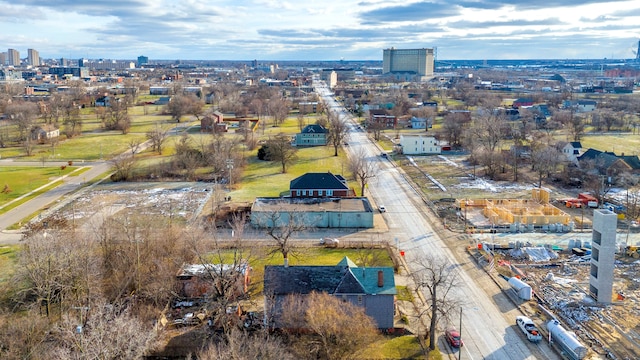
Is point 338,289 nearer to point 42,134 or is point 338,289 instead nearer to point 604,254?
point 604,254

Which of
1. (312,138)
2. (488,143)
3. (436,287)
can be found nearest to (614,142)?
(488,143)

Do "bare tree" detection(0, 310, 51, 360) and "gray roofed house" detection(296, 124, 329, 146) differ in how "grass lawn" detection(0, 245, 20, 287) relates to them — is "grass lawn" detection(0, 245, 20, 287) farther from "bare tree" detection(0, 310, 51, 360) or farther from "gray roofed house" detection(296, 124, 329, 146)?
"gray roofed house" detection(296, 124, 329, 146)

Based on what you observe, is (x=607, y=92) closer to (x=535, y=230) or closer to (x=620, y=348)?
(x=535, y=230)

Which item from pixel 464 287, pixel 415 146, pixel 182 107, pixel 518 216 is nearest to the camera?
pixel 464 287

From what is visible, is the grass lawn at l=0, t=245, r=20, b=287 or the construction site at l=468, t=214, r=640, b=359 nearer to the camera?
the construction site at l=468, t=214, r=640, b=359

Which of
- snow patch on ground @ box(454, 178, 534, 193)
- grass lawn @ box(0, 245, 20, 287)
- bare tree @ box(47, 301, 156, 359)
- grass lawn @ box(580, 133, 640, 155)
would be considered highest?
grass lawn @ box(580, 133, 640, 155)

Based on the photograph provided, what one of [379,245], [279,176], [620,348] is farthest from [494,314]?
[279,176]

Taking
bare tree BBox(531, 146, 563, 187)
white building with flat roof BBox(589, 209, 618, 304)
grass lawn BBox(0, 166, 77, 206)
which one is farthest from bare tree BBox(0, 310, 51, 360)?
bare tree BBox(531, 146, 563, 187)
